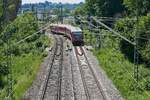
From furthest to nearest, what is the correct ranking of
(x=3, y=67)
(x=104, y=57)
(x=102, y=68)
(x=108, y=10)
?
(x=108, y=10) → (x=104, y=57) → (x=102, y=68) → (x=3, y=67)

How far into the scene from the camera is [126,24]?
55281mm

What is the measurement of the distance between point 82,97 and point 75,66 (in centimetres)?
1564

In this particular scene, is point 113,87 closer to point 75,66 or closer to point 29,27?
point 75,66

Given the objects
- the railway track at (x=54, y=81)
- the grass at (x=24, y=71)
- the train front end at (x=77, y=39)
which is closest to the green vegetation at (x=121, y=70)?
the train front end at (x=77, y=39)

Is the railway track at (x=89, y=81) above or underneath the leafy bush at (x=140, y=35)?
underneath

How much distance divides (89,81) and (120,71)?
14.2ft

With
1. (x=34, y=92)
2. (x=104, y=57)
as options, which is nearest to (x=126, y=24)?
(x=104, y=57)


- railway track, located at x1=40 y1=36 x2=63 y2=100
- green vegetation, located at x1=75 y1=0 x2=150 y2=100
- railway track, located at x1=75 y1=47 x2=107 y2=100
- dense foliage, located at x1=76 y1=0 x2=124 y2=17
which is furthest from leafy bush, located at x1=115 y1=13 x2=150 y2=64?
dense foliage, located at x1=76 y1=0 x2=124 y2=17

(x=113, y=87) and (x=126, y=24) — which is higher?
(x=126, y=24)

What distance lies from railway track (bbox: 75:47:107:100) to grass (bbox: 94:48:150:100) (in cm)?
154

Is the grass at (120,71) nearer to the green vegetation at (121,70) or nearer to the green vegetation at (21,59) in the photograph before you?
the green vegetation at (121,70)

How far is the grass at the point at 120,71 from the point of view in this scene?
33500 mm

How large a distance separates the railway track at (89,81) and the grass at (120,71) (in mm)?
1541

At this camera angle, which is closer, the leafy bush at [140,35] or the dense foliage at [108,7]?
the leafy bush at [140,35]
